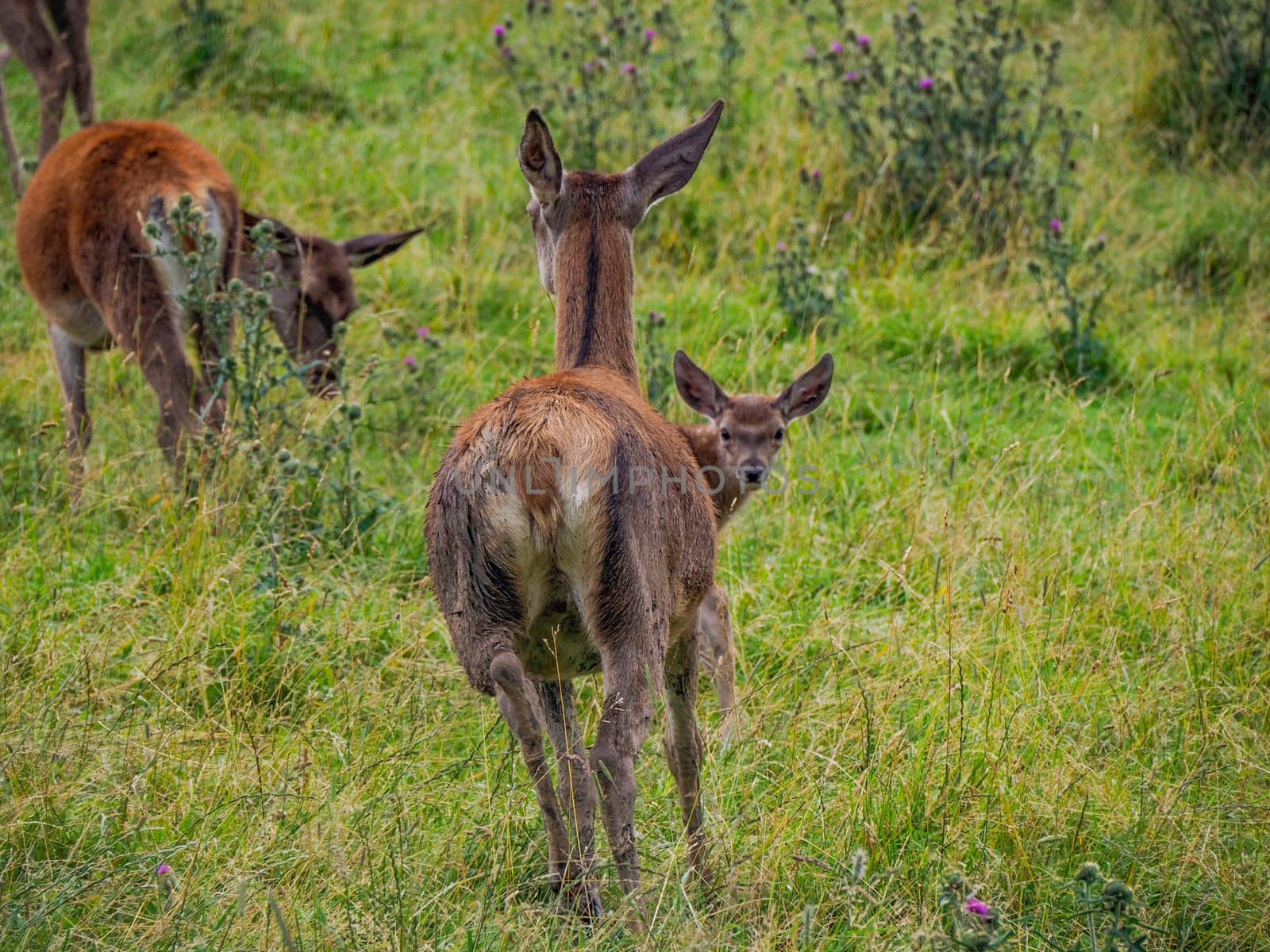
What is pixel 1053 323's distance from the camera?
7.23 metres

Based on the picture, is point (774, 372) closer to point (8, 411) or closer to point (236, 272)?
point (236, 272)

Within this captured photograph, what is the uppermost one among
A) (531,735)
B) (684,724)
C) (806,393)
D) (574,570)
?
(574,570)

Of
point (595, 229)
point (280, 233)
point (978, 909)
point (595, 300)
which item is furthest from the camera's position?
point (280, 233)

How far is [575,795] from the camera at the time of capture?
337 centimetres

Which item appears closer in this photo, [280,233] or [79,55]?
[280,233]

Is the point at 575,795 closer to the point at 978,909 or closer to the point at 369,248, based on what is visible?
the point at 978,909

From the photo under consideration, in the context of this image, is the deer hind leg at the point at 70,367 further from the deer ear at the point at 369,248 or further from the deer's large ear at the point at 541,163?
the deer's large ear at the point at 541,163

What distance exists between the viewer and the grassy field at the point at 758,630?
3527mm

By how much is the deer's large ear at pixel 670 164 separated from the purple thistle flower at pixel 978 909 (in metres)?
2.31

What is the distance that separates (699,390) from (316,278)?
8.10ft

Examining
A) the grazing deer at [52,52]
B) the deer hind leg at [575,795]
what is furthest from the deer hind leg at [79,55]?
the deer hind leg at [575,795]

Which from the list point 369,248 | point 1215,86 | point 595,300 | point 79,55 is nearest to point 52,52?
point 79,55

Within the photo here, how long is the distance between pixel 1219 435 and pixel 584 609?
398 centimetres

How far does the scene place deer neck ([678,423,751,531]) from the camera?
5.70 metres
